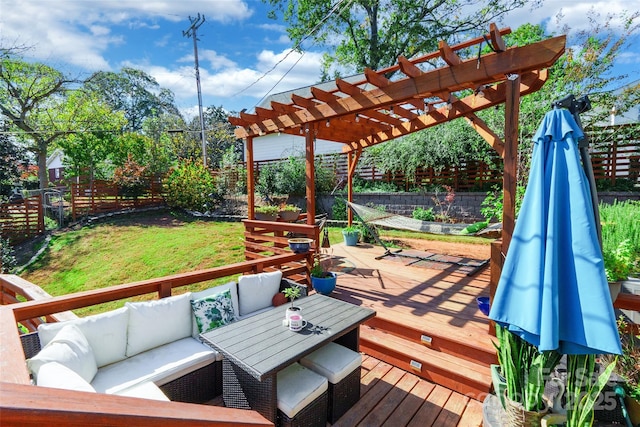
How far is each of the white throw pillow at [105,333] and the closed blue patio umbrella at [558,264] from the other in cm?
259

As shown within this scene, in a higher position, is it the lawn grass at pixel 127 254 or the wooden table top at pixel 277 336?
the wooden table top at pixel 277 336

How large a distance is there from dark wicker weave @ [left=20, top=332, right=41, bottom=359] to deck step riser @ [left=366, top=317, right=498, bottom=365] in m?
2.72

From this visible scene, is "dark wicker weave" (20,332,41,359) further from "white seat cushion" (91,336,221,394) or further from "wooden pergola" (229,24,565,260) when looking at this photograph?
"wooden pergola" (229,24,565,260)

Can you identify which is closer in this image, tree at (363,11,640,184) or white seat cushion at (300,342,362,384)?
white seat cushion at (300,342,362,384)

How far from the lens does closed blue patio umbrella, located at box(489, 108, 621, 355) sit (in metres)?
1.56

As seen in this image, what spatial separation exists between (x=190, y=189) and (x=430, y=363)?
1106cm

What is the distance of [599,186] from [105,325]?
10.1 metres

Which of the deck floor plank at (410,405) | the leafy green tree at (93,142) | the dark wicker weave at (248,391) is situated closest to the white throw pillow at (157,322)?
the dark wicker weave at (248,391)

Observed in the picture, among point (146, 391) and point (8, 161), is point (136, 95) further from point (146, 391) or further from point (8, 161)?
point (146, 391)

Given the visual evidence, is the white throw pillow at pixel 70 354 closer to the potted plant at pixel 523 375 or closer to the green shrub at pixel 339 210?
the potted plant at pixel 523 375

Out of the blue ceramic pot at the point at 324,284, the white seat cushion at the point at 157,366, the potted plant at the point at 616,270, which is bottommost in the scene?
the white seat cushion at the point at 157,366

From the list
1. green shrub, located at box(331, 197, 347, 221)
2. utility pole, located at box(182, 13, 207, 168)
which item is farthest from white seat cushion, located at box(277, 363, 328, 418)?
utility pole, located at box(182, 13, 207, 168)

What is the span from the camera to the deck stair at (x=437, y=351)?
251 centimetres

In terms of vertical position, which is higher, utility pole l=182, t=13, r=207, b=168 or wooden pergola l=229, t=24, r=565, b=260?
utility pole l=182, t=13, r=207, b=168
